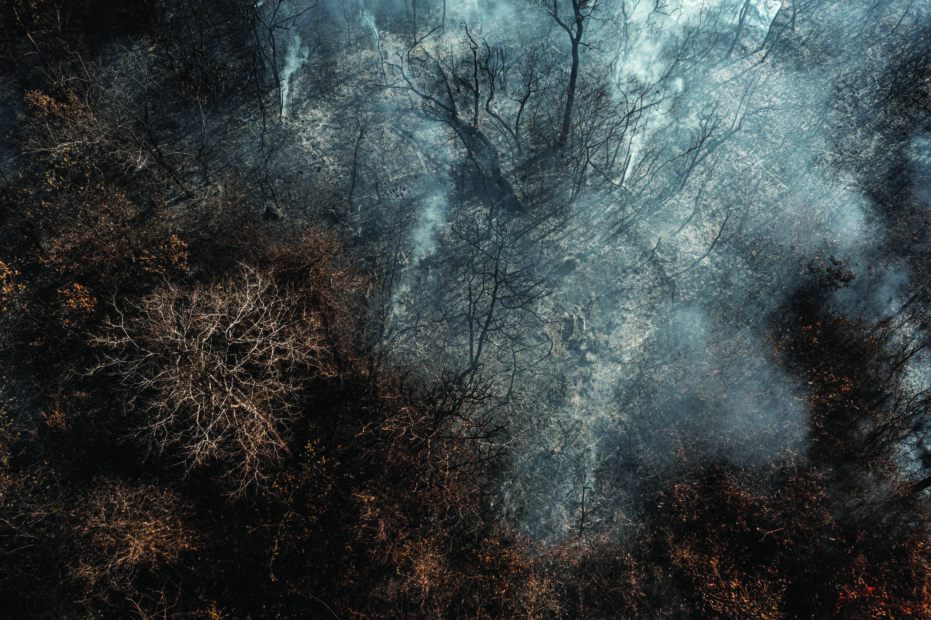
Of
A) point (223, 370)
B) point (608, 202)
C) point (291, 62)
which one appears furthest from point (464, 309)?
point (291, 62)

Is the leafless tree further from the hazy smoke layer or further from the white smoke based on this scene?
the white smoke

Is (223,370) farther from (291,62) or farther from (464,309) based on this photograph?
(291,62)

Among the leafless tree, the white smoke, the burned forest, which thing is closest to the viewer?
the leafless tree

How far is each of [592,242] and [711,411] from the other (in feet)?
23.9

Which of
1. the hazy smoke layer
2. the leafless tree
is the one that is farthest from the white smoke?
the leafless tree

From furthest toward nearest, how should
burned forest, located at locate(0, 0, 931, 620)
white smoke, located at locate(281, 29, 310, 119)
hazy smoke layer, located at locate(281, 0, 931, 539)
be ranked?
white smoke, located at locate(281, 29, 310, 119) < hazy smoke layer, located at locate(281, 0, 931, 539) < burned forest, located at locate(0, 0, 931, 620)

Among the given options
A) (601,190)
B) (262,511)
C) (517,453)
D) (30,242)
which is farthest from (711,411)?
(30,242)

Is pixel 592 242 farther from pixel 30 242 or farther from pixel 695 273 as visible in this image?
pixel 30 242

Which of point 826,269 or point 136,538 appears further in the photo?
point 826,269

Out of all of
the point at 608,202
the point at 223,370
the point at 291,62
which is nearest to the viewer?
the point at 223,370

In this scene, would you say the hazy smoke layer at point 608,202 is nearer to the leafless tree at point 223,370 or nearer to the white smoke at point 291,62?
the white smoke at point 291,62

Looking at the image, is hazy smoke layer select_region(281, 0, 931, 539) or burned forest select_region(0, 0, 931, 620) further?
hazy smoke layer select_region(281, 0, 931, 539)

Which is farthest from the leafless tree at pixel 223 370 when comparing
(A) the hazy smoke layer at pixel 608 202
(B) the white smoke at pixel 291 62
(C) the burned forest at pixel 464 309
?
(B) the white smoke at pixel 291 62

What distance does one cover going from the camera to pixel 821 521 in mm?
16594
